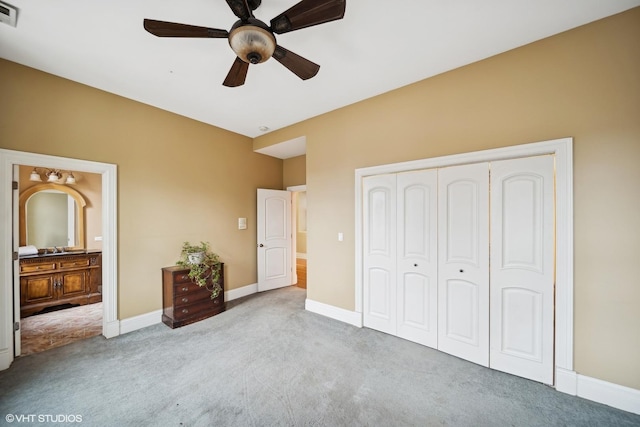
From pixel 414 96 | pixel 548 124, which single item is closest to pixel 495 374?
pixel 548 124

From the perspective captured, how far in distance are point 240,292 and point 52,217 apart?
Answer: 11.0ft

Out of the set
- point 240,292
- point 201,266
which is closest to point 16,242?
point 201,266

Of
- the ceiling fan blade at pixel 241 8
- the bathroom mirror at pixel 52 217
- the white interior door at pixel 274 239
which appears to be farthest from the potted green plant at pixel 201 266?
the ceiling fan blade at pixel 241 8

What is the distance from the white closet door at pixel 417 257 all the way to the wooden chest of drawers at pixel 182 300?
2.67m

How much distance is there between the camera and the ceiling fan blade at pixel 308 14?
1354 millimetres

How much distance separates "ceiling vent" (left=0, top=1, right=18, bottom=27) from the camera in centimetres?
175

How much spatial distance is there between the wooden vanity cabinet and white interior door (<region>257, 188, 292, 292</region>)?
2.72 m

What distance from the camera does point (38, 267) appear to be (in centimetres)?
358

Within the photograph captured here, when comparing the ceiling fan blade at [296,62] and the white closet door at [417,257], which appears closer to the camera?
the ceiling fan blade at [296,62]

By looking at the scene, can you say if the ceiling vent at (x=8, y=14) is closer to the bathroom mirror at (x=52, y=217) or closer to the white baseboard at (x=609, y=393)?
the bathroom mirror at (x=52, y=217)

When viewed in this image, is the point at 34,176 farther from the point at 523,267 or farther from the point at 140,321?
the point at 523,267

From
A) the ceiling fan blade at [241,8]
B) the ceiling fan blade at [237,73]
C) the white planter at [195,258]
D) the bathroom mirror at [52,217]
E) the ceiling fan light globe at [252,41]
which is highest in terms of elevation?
the ceiling fan blade at [241,8]

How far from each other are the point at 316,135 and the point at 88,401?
3685mm

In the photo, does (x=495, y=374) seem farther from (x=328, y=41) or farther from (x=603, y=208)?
(x=328, y=41)
